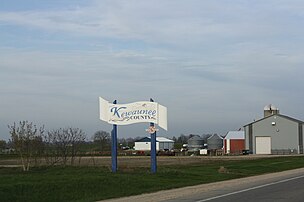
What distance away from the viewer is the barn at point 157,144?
151312 mm

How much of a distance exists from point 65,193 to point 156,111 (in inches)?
484

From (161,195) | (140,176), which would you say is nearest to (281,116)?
(140,176)

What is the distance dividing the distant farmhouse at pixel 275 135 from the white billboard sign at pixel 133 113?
68.1 m

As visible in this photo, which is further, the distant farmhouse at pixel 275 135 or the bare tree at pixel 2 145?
the bare tree at pixel 2 145

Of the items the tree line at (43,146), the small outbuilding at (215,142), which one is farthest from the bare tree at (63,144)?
the small outbuilding at (215,142)

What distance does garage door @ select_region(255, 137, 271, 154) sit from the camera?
98.6 meters

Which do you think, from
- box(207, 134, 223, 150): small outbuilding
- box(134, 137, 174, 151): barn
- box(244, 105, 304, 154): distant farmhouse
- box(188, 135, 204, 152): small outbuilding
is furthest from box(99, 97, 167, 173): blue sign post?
box(188, 135, 204, 152): small outbuilding

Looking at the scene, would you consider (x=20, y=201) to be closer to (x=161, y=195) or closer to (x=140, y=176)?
(x=161, y=195)

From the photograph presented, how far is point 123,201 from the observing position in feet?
61.9

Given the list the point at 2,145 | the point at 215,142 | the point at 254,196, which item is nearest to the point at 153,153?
the point at 254,196

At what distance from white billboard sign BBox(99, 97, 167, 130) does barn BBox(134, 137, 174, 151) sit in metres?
116

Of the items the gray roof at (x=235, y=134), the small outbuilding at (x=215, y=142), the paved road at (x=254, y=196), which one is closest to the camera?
the paved road at (x=254, y=196)

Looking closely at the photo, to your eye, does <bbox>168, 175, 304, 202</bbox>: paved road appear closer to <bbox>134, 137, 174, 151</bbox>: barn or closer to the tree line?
the tree line

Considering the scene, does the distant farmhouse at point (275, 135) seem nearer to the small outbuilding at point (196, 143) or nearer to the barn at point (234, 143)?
the barn at point (234, 143)
